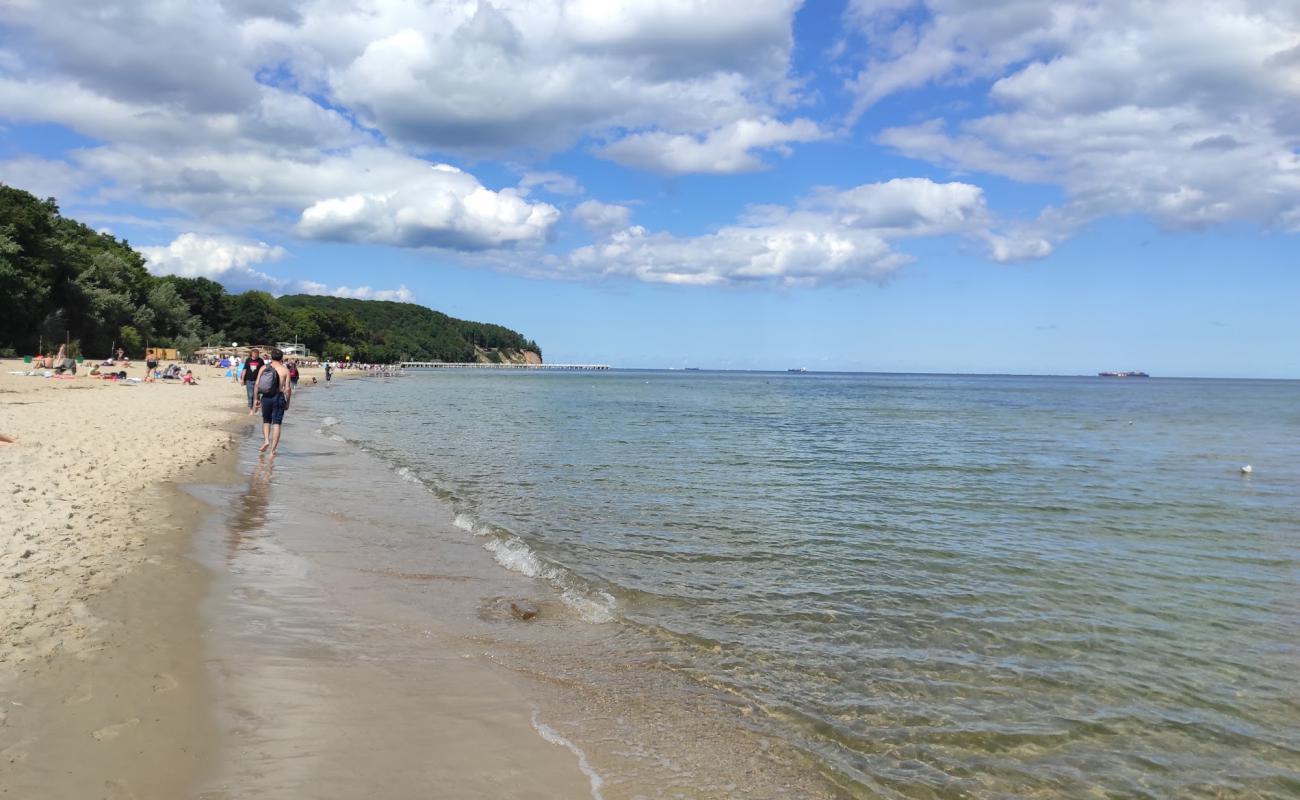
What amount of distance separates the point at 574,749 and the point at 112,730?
255cm

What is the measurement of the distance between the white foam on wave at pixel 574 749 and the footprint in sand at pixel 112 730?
89.7 inches

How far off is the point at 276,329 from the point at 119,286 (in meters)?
74.6

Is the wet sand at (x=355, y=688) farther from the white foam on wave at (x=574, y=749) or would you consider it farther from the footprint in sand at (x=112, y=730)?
the footprint in sand at (x=112, y=730)

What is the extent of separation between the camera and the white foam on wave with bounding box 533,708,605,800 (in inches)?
167

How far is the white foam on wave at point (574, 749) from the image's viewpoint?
167 inches

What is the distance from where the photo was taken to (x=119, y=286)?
72938 millimetres

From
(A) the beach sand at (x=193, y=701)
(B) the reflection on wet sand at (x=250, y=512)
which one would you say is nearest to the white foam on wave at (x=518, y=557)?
(A) the beach sand at (x=193, y=701)

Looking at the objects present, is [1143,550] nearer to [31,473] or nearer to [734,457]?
[734,457]

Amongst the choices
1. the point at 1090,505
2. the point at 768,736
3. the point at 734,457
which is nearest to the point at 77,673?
the point at 768,736

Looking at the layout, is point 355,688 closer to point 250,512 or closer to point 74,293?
point 250,512

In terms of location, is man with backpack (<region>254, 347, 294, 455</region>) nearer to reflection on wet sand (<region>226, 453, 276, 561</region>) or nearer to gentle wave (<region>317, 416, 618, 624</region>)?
reflection on wet sand (<region>226, 453, 276, 561</region>)

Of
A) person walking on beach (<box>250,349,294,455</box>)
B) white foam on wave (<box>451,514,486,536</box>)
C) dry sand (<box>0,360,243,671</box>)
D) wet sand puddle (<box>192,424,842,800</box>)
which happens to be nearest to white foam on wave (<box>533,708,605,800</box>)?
wet sand puddle (<box>192,424,842,800</box>)

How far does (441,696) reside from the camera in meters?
5.28

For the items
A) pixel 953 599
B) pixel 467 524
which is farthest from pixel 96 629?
pixel 953 599
